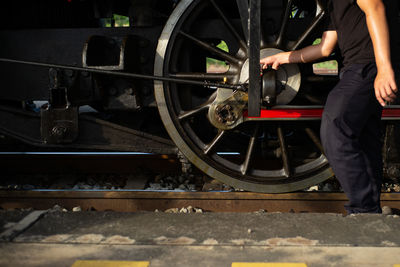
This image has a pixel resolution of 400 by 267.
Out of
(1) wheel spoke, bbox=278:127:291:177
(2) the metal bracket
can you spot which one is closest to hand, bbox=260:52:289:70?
(1) wheel spoke, bbox=278:127:291:177

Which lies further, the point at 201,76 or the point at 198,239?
the point at 201,76

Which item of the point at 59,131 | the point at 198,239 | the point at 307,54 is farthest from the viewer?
the point at 59,131

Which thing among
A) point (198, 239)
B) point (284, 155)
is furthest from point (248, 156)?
point (198, 239)

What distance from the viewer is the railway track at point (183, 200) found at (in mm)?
3365

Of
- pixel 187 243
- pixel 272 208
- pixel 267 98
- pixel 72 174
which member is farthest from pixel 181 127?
pixel 72 174

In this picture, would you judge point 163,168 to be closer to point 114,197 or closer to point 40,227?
point 114,197

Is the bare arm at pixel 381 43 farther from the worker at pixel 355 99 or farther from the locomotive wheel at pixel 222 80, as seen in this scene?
the locomotive wheel at pixel 222 80

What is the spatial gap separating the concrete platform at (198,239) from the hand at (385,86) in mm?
707

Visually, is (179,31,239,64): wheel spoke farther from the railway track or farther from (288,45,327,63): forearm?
the railway track

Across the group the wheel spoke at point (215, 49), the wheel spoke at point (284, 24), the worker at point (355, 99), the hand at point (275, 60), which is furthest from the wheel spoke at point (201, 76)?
the worker at point (355, 99)

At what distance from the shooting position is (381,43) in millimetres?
2254

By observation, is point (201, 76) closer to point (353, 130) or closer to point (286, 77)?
point (286, 77)

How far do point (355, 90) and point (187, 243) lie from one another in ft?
4.38

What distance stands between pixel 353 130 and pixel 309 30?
916 millimetres
